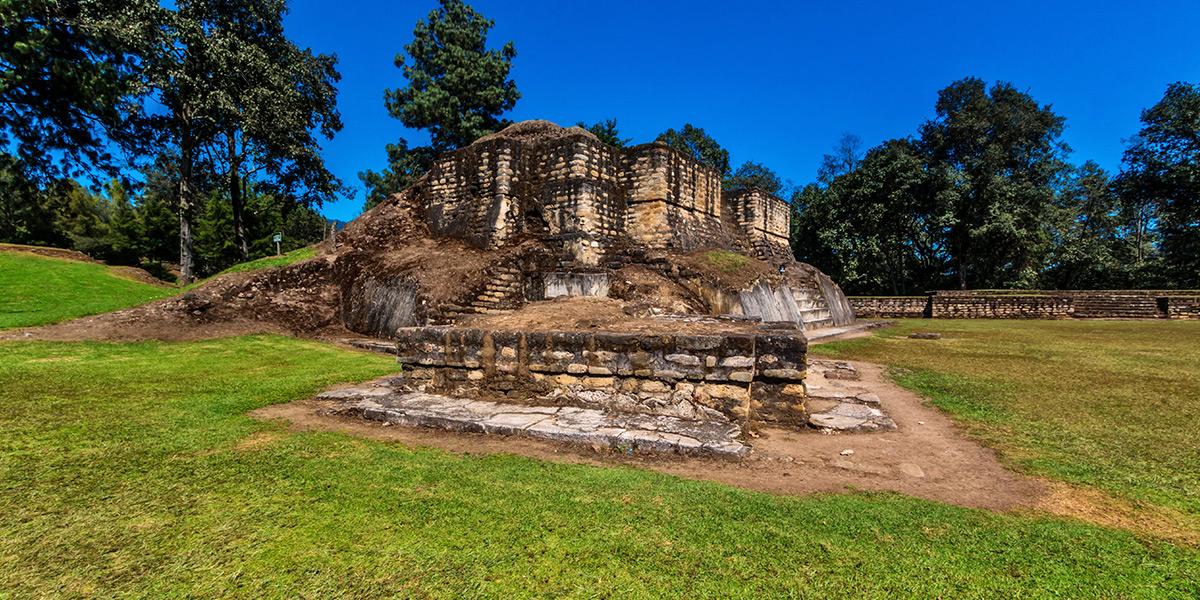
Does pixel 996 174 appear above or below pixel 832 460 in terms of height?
above

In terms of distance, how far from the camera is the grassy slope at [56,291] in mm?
9922

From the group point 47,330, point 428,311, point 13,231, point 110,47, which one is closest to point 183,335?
point 47,330

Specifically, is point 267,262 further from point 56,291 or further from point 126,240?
point 126,240

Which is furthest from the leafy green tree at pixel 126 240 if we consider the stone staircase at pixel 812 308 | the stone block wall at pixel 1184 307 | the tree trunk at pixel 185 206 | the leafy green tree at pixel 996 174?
the stone block wall at pixel 1184 307

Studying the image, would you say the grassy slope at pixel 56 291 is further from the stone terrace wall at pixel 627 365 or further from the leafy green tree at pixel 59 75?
the stone terrace wall at pixel 627 365

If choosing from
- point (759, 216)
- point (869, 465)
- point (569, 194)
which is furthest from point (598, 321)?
point (759, 216)

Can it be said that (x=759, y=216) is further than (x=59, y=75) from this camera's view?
Yes

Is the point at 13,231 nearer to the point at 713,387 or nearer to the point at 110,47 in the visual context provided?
the point at 110,47

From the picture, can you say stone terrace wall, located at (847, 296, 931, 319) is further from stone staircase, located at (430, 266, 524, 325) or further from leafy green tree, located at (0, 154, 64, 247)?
leafy green tree, located at (0, 154, 64, 247)

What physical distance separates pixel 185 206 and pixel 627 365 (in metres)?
21.7

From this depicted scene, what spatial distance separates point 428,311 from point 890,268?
3064 cm

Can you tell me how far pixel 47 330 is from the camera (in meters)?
8.78

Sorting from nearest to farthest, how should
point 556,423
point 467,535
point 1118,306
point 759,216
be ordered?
point 467,535
point 556,423
point 759,216
point 1118,306

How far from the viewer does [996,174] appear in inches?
967
